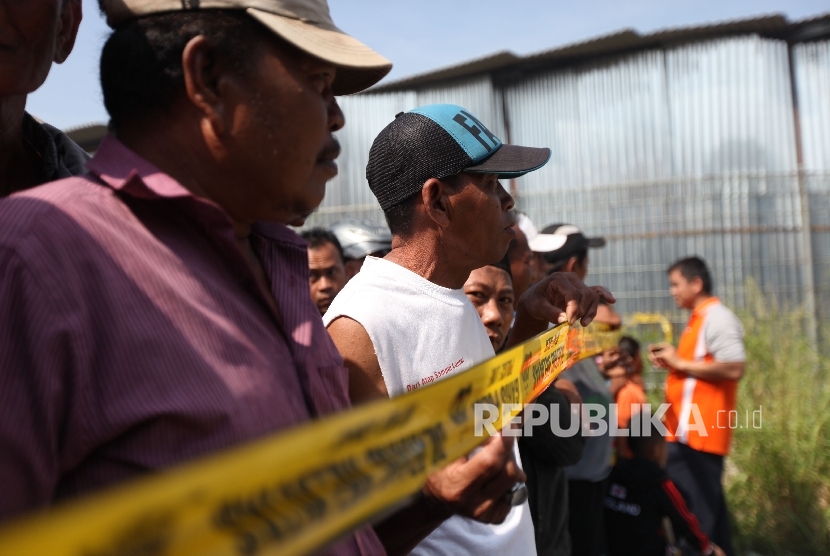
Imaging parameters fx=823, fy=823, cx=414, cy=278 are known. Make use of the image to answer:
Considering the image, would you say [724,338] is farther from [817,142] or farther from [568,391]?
[817,142]

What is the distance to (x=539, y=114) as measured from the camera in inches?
490

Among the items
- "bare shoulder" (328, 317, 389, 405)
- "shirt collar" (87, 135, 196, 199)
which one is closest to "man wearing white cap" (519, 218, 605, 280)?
"bare shoulder" (328, 317, 389, 405)

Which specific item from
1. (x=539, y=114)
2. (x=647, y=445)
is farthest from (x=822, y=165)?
(x=647, y=445)

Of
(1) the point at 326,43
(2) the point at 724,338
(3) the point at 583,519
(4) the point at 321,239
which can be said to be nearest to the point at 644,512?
(3) the point at 583,519

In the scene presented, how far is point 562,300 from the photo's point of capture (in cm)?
295

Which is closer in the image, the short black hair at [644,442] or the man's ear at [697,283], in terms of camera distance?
the short black hair at [644,442]

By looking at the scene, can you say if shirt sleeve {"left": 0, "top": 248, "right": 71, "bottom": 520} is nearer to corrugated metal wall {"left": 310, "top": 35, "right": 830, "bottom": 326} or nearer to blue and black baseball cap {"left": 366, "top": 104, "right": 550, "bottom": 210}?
blue and black baseball cap {"left": 366, "top": 104, "right": 550, "bottom": 210}

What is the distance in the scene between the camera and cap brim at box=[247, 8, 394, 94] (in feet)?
4.63

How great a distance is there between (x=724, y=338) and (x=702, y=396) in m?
0.47

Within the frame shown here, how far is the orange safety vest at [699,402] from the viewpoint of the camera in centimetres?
609

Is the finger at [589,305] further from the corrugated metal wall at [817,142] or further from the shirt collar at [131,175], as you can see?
the corrugated metal wall at [817,142]

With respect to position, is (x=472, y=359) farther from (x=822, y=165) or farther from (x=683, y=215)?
(x=822, y=165)

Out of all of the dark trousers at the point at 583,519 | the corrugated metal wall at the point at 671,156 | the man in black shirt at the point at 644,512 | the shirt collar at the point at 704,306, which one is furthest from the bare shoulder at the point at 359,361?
the corrugated metal wall at the point at 671,156

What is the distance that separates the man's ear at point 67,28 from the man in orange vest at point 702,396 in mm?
5195
